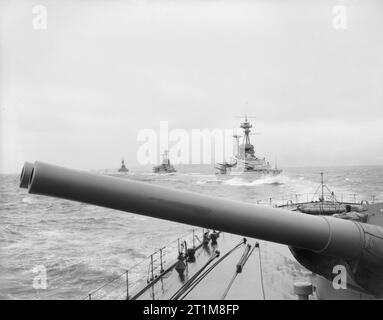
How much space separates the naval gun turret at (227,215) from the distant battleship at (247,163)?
7715 centimetres

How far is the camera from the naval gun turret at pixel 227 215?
8.00 ft

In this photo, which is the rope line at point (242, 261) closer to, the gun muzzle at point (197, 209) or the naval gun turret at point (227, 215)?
the naval gun turret at point (227, 215)

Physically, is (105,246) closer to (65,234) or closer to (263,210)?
(65,234)

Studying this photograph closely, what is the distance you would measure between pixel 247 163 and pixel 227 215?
269 feet

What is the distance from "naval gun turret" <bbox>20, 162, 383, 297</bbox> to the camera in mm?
2439

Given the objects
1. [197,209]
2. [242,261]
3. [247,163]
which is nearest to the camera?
[197,209]

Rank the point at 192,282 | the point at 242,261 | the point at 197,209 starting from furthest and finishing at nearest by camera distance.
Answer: the point at 242,261 → the point at 192,282 → the point at 197,209

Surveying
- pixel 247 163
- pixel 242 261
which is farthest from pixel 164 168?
pixel 242 261

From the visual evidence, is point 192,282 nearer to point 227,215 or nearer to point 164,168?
point 227,215

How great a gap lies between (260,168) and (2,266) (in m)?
71.5

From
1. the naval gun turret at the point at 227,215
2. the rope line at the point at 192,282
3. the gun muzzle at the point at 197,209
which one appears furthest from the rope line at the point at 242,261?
the gun muzzle at the point at 197,209

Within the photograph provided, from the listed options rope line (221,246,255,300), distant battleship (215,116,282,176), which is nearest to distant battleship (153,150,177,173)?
distant battleship (215,116,282,176)

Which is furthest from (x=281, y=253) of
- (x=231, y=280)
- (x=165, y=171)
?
(x=165, y=171)

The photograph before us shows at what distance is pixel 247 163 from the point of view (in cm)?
8419
